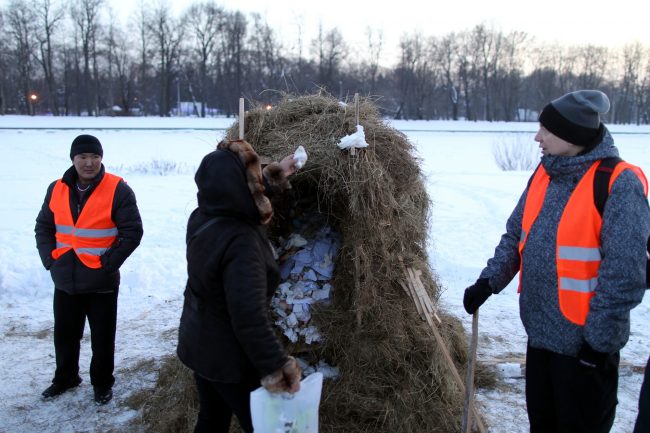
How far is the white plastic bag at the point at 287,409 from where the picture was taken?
2.31 meters

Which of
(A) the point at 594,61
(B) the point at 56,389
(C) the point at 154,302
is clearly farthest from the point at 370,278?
(A) the point at 594,61

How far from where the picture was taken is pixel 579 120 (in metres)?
2.52

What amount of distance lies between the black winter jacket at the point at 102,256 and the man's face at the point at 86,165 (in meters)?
0.05

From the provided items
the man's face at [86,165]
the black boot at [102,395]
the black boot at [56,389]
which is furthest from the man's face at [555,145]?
the black boot at [56,389]

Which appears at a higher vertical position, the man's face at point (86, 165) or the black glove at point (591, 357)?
the man's face at point (86, 165)

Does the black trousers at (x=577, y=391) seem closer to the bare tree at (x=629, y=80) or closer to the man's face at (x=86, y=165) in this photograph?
the man's face at (x=86, y=165)

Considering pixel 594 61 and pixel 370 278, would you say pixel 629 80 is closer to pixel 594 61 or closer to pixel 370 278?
pixel 594 61

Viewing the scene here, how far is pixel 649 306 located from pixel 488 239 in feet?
8.49

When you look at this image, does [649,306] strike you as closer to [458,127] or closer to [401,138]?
[401,138]

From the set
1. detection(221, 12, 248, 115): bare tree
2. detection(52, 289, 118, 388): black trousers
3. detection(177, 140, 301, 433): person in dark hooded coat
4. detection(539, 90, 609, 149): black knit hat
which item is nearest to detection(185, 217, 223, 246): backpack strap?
detection(177, 140, 301, 433): person in dark hooded coat

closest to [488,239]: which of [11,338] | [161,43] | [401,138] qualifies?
[401,138]

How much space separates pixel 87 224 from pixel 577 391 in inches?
128

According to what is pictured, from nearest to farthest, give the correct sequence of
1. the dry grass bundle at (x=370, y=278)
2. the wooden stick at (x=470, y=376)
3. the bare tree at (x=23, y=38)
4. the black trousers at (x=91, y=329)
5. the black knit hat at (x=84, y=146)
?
the wooden stick at (x=470, y=376) < the dry grass bundle at (x=370, y=278) < the black knit hat at (x=84, y=146) < the black trousers at (x=91, y=329) < the bare tree at (x=23, y=38)

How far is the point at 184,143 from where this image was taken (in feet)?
76.5
